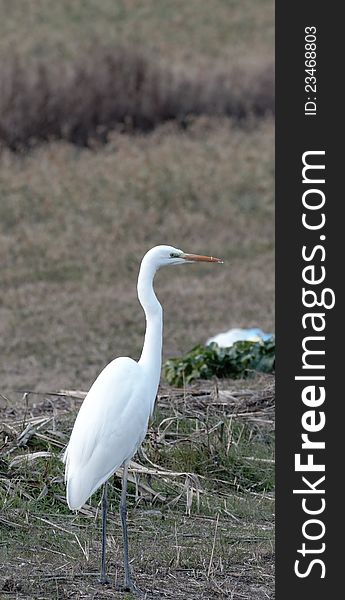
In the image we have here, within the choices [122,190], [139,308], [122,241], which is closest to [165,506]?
[139,308]

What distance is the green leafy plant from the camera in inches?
397

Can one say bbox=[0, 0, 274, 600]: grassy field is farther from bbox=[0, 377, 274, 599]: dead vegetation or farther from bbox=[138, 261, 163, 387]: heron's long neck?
bbox=[138, 261, 163, 387]: heron's long neck

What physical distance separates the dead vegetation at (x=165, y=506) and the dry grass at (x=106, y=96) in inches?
418

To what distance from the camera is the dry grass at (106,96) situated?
18.7m

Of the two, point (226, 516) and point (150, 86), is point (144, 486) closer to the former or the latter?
point (226, 516)

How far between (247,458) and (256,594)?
212 cm

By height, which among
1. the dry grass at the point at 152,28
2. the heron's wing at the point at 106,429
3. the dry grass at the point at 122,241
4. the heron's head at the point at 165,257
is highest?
the dry grass at the point at 152,28

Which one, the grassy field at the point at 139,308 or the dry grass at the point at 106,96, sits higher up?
the dry grass at the point at 106,96

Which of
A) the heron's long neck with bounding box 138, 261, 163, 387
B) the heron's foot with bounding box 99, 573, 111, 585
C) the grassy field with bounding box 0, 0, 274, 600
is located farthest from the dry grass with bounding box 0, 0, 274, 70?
the heron's foot with bounding box 99, 573, 111, 585

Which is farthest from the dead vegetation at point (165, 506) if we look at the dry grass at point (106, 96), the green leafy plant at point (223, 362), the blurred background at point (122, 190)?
the dry grass at point (106, 96)

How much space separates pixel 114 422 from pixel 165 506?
130 centimetres

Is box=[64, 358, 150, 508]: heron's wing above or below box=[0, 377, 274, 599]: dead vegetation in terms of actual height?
above

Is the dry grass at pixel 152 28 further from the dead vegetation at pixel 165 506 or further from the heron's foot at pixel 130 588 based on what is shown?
the heron's foot at pixel 130 588

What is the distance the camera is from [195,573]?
18.9 ft
